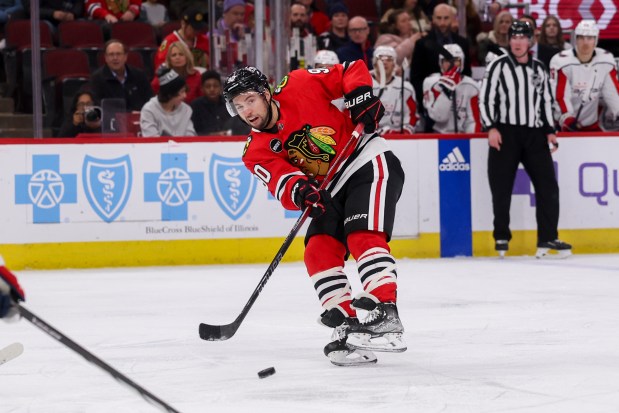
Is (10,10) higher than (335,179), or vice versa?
(10,10)

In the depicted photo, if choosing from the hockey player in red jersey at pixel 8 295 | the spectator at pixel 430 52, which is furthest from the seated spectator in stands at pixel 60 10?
the hockey player in red jersey at pixel 8 295

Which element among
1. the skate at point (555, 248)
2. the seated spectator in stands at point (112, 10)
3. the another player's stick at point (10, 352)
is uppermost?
the seated spectator in stands at point (112, 10)

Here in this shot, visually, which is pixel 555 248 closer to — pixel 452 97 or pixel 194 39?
pixel 452 97

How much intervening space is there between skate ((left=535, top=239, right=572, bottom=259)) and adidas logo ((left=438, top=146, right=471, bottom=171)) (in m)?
0.64

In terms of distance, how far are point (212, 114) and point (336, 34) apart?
4.24 feet

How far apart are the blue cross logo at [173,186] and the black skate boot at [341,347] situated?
3.18m

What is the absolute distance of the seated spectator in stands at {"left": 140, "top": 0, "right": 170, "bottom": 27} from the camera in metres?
8.32

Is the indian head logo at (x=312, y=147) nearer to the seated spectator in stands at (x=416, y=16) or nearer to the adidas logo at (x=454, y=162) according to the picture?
the adidas logo at (x=454, y=162)

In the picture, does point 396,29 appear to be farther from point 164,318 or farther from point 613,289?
point 164,318

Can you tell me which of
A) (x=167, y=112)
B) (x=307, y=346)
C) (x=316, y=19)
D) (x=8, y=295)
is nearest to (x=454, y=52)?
(x=316, y=19)

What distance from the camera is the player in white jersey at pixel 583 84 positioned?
24.2 ft

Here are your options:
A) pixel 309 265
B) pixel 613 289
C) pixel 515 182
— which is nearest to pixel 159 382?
pixel 309 265

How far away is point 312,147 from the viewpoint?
12.5 ft

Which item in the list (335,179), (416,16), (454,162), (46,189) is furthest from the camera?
(416,16)
